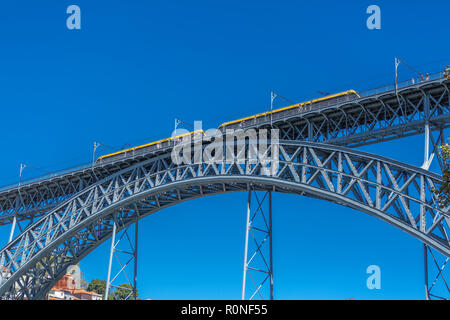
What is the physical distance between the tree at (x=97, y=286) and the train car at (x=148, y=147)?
60125 millimetres

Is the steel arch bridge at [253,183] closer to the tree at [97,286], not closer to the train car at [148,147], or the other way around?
the train car at [148,147]

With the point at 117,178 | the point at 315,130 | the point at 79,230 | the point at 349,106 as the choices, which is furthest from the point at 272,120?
the point at 79,230

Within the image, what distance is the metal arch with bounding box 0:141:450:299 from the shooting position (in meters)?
29.7

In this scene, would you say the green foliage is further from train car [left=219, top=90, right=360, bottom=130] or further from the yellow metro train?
train car [left=219, top=90, right=360, bottom=130]

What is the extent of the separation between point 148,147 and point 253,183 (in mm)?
10518

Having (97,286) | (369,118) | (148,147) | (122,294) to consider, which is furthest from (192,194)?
(97,286)

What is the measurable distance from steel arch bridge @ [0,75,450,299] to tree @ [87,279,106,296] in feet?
164

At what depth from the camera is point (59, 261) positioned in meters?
53.5

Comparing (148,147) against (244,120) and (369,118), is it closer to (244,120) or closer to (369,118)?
(244,120)

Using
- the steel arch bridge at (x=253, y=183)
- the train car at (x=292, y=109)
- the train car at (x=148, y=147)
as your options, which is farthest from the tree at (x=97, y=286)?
the train car at (x=292, y=109)
